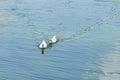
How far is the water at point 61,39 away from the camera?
18.7 metres

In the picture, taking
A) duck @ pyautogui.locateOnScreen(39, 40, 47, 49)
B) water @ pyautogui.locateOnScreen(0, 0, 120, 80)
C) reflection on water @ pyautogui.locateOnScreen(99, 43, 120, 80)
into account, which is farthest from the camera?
duck @ pyautogui.locateOnScreen(39, 40, 47, 49)

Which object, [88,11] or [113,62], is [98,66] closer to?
[113,62]

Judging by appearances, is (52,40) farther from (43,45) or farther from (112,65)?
(112,65)

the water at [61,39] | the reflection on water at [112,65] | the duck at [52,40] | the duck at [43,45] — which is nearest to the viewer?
the reflection on water at [112,65]

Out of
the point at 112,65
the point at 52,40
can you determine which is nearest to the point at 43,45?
the point at 52,40

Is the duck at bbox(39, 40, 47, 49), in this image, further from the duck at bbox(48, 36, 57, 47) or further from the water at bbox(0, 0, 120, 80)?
the duck at bbox(48, 36, 57, 47)

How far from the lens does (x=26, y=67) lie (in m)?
19.2

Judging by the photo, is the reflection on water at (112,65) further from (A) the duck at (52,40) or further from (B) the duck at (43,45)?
(B) the duck at (43,45)

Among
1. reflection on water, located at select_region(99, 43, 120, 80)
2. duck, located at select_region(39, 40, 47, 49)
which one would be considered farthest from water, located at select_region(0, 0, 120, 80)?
duck, located at select_region(39, 40, 47, 49)

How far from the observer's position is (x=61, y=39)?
2420cm

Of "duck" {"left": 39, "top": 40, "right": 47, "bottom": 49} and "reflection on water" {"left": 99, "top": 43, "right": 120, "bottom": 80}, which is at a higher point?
"duck" {"left": 39, "top": 40, "right": 47, "bottom": 49}

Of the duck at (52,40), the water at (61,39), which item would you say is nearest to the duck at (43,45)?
the water at (61,39)

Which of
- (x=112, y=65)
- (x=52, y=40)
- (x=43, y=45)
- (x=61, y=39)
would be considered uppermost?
(x=61, y=39)

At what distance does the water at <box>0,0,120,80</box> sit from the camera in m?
18.7
